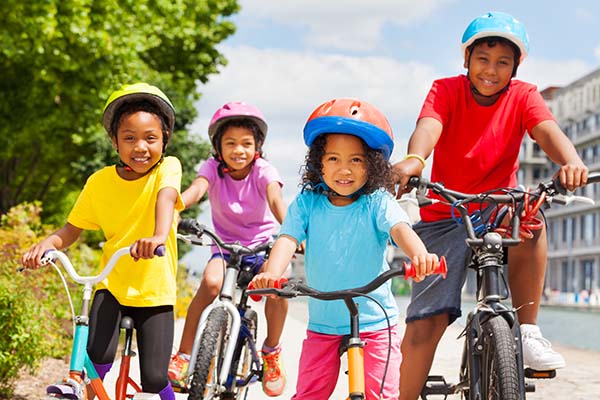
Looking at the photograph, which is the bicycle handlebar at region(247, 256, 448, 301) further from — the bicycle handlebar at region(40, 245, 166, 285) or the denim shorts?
the denim shorts

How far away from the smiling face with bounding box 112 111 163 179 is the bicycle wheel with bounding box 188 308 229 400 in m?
0.85

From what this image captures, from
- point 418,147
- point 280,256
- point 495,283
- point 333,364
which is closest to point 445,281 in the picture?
point 495,283

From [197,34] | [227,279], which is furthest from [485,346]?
[197,34]

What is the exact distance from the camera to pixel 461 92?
177 inches

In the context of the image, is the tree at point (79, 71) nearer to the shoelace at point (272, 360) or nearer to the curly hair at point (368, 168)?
the shoelace at point (272, 360)

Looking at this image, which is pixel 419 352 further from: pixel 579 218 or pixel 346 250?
pixel 579 218

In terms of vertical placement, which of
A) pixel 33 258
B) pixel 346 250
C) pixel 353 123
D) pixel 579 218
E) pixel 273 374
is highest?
pixel 579 218

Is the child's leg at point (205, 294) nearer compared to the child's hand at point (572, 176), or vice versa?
the child's hand at point (572, 176)

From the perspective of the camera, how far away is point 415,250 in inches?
132

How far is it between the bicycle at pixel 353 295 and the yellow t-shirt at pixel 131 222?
48.9 inches

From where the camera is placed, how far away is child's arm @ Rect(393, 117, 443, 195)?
153 inches

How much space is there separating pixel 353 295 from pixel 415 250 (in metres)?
0.32

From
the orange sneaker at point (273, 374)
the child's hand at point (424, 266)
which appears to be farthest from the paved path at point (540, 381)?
the child's hand at point (424, 266)

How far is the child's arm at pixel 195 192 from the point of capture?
5291mm
